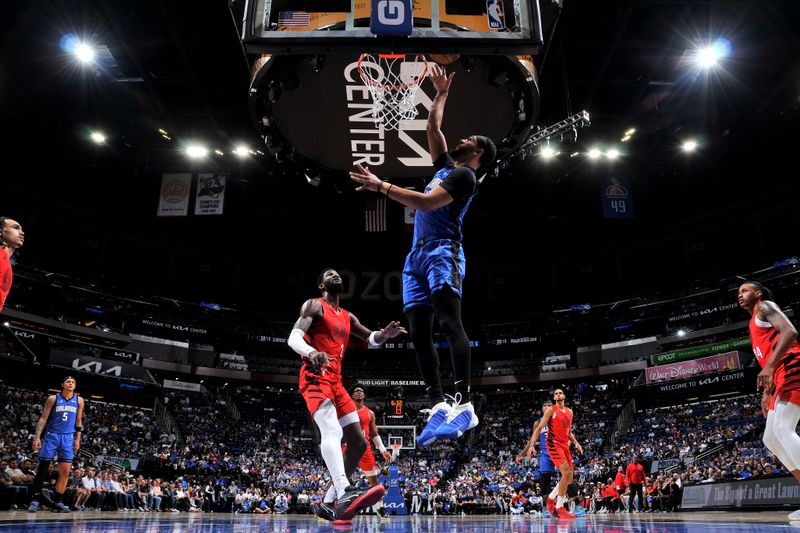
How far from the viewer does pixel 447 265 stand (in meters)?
4.03

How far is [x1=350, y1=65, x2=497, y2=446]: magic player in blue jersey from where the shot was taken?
3.95m

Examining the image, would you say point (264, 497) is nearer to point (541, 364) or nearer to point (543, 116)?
point (543, 116)

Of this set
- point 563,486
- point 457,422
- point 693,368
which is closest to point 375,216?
point 563,486

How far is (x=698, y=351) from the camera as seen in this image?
2953 cm

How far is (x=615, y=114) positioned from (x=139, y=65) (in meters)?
16.7

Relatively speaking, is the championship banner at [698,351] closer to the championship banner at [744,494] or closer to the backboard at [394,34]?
the championship banner at [744,494]

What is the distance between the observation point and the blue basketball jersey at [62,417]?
30.8ft

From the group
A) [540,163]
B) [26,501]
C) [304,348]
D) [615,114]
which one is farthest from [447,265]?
[540,163]

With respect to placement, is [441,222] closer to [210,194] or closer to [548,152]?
[548,152]

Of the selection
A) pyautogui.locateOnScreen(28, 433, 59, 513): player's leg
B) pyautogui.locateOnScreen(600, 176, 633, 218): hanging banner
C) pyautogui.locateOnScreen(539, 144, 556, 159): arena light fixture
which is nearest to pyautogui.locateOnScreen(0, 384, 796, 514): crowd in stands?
pyautogui.locateOnScreen(28, 433, 59, 513): player's leg

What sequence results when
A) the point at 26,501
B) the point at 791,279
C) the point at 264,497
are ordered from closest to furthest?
the point at 26,501, the point at 264,497, the point at 791,279

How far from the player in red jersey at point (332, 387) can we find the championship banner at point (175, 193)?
61.1ft

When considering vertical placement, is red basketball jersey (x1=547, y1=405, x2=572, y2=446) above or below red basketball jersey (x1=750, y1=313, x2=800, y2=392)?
below

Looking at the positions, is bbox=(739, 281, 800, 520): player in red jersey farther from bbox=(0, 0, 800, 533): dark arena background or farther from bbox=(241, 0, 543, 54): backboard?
bbox=(241, 0, 543, 54): backboard
